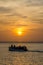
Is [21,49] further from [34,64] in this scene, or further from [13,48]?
[34,64]

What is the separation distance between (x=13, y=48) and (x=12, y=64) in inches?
2330

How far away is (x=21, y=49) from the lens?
11006cm

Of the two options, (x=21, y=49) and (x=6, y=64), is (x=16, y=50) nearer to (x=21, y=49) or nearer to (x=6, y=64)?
(x=21, y=49)

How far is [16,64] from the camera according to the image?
53219mm

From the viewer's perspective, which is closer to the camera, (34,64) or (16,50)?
(34,64)

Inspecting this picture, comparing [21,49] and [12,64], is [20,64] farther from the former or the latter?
[21,49]

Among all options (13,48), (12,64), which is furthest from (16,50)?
(12,64)

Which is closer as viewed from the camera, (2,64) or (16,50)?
(2,64)

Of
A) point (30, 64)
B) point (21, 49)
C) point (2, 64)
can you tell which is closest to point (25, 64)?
point (30, 64)

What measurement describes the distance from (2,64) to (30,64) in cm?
603

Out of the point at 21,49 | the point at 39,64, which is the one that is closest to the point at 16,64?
the point at 39,64

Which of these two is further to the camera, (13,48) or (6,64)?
(13,48)

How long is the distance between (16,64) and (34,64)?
12.7 ft

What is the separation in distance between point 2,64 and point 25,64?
501cm
